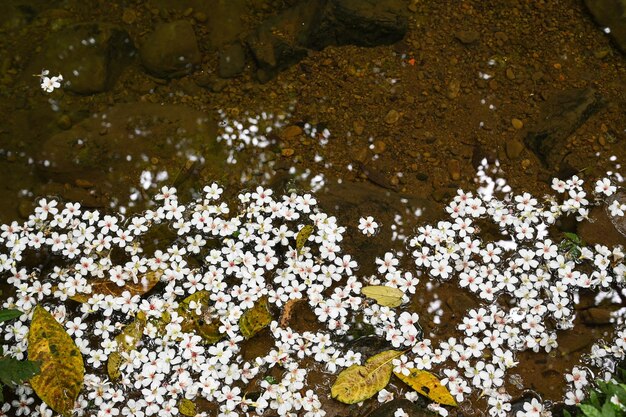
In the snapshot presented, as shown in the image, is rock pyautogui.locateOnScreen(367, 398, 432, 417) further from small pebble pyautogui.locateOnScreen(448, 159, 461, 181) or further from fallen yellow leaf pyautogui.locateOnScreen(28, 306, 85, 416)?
fallen yellow leaf pyautogui.locateOnScreen(28, 306, 85, 416)

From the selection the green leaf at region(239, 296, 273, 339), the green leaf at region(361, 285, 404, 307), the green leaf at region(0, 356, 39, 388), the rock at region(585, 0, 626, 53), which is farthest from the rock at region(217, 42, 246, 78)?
the rock at region(585, 0, 626, 53)

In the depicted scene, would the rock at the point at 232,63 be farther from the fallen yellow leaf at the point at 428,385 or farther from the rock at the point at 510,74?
the fallen yellow leaf at the point at 428,385

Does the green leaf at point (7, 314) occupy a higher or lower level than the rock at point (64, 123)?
lower

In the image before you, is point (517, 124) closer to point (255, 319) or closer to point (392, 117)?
point (392, 117)

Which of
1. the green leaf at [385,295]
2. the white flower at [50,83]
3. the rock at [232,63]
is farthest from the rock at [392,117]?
the white flower at [50,83]

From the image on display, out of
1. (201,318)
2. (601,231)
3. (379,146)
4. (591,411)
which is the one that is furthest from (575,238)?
(201,318)

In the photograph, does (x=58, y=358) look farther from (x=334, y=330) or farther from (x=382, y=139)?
(x=382, y=139)
